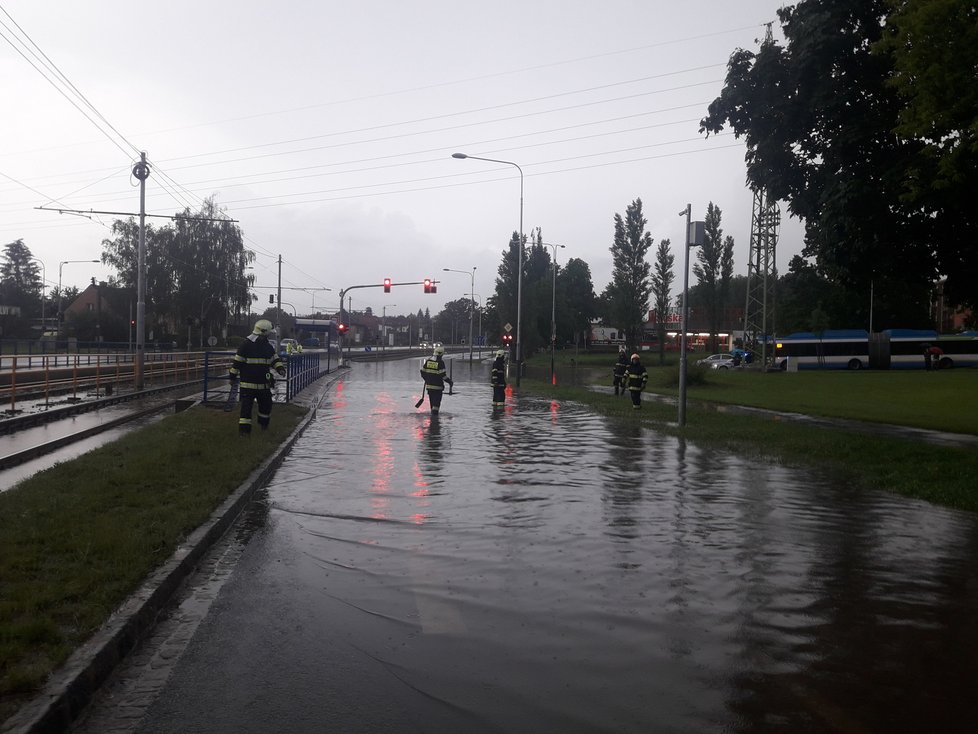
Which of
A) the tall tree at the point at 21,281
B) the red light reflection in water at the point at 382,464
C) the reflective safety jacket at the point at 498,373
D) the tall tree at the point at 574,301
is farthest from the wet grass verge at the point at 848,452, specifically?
the tall tree at the point at 21,281

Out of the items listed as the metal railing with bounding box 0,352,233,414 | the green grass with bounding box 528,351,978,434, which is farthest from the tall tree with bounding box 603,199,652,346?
the metal railing with bounding box 0,352,233,414

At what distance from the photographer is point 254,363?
45.4 ft

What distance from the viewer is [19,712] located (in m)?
3.66

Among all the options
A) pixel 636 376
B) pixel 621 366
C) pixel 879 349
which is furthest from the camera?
pixel 879 349

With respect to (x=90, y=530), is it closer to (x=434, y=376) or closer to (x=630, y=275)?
(x=434, y=376)

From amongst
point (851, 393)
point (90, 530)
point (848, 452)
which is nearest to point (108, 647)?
point (90, 530)

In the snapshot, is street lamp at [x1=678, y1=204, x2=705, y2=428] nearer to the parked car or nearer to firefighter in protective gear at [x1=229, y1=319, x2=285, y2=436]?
firefighter in protective gear at [x1=229, y1=319, x2=285, y2=436]

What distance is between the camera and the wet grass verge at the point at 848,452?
37.4ft

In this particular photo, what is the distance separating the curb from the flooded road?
150 millimetres

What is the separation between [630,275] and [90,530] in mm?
66627

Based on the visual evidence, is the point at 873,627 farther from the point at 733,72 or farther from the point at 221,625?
the point at 733,72

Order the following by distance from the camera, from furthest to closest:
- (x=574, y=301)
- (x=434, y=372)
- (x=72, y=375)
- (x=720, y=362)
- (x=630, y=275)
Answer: (x=574, y=301)
(x=630, y=275)
(x=720, y=362)
(x=72, y=375)
(x=434, y=372)

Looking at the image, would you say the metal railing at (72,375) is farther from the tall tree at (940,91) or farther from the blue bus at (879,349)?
the blue bus at (879,349)

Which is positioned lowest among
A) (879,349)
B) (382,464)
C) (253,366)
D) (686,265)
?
(382,464)
